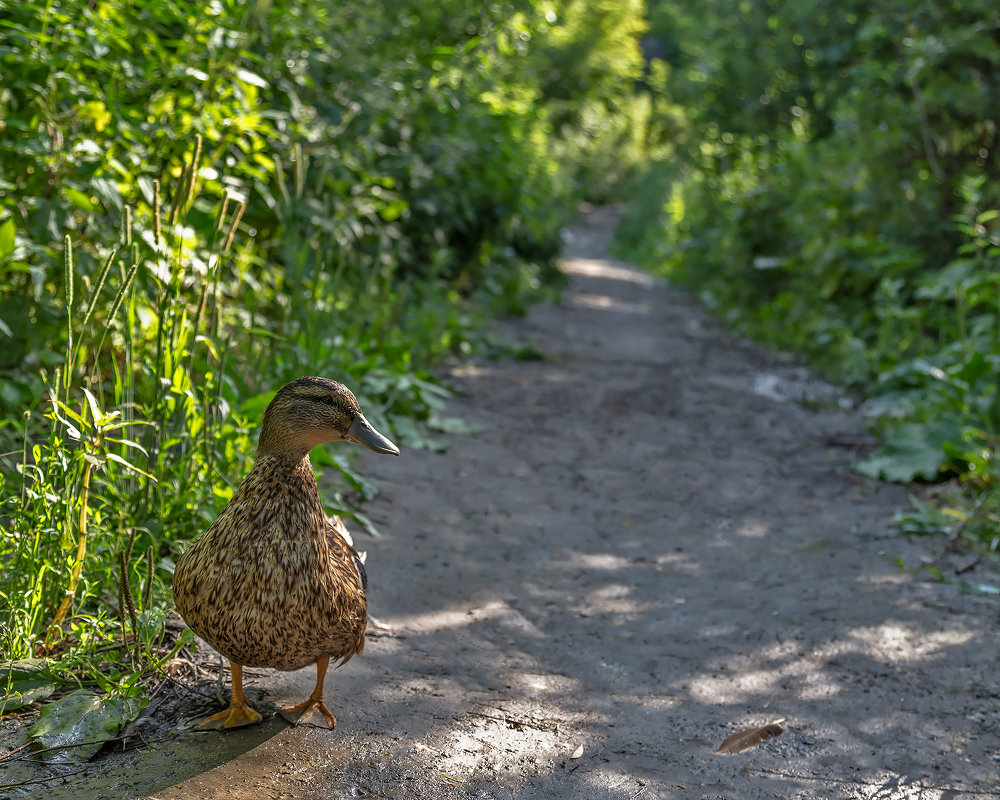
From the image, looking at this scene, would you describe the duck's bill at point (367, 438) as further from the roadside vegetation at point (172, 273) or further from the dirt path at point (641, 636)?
the dirt path at point (641, 636)

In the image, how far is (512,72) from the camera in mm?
11367

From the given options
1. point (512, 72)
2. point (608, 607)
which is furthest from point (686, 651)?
point (512, 72)

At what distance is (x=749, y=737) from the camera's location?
2.68 m

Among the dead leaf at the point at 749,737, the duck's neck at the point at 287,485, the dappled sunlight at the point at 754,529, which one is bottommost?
the dead leaf at the point at 749,737

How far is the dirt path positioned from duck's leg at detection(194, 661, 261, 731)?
129mm

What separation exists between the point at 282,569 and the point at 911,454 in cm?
403

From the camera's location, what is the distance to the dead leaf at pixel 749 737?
2.62m

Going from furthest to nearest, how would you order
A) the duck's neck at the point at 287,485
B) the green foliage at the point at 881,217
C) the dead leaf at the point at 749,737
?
the green foliage at the point at 881,217, the dead leaf at the point at 749,737, the duck's neck at the point at 287,485

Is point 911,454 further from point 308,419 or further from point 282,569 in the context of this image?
point 282,569

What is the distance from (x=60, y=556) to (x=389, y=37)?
558 cm

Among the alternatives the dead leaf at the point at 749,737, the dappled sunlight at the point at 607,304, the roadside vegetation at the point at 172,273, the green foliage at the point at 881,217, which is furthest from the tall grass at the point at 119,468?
the dappled sunlight at the point at 607,304

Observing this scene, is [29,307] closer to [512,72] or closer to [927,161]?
[927,161]

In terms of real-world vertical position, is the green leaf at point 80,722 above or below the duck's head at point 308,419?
below

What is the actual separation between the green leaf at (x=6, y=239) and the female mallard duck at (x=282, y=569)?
134 cm
